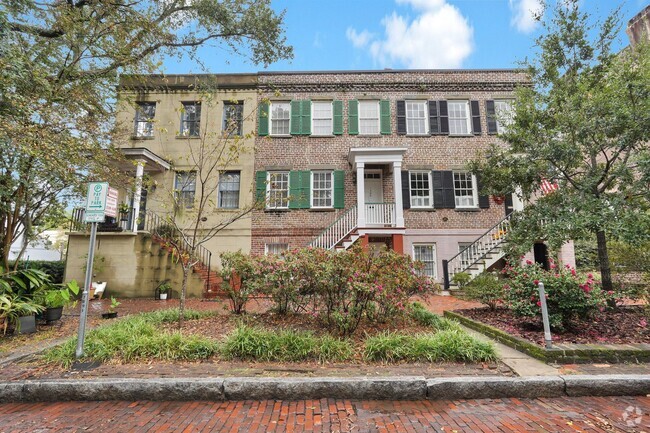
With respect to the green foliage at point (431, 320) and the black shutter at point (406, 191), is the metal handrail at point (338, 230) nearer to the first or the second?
the black shutter at point (406, 191)

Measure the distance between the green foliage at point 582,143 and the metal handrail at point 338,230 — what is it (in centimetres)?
607

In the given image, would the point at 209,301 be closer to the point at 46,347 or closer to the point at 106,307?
the point at 106,307

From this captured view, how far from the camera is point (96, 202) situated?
4812mm

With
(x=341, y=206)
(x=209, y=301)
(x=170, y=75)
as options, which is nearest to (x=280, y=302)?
(x=209, y=301)

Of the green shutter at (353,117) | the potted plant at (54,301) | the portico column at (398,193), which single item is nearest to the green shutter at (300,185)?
the green shutter at (353,117)

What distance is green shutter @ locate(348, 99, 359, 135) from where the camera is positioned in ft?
47.2

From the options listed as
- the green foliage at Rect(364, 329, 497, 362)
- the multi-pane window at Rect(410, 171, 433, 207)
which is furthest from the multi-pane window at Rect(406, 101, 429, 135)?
the green foliage at Rect(364, 329, 497, 362)

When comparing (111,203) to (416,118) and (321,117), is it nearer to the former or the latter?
(321,117)

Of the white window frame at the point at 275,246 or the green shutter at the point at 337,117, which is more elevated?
the green shutter at the point at 337,117

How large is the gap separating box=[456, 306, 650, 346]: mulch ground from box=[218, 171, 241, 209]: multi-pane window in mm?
10907

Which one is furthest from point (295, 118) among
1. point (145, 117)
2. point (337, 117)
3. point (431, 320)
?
point (431, 320)

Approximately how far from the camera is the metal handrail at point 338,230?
1257 cm

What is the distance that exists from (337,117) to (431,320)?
10914mm

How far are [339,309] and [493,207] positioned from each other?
11.4m
